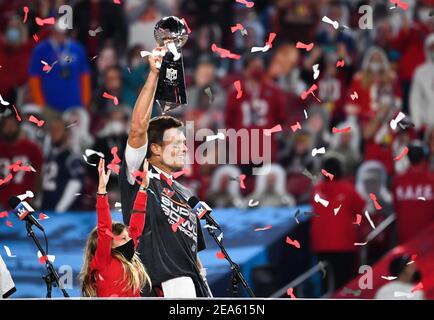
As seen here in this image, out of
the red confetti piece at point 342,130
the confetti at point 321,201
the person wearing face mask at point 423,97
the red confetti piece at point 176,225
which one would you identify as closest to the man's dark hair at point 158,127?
the red confetti piece at point 176,225

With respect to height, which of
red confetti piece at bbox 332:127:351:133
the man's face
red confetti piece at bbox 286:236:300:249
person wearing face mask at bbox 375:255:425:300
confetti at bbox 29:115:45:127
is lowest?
person wearing face mask at bbox 375:255:425:300

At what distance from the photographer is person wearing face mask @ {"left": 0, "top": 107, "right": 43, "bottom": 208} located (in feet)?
40.8

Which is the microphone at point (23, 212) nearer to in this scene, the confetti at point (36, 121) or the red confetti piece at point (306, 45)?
the confetti at point (36, 121)

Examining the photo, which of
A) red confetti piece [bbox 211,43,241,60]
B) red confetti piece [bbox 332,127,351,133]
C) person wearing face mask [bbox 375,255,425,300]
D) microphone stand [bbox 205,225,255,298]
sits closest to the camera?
microphone stand [bbox 205,225,255,298]

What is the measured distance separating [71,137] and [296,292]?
2.32 m

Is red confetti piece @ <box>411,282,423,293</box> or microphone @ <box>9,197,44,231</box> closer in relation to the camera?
microphone @ <box>9,197,44,231</box>

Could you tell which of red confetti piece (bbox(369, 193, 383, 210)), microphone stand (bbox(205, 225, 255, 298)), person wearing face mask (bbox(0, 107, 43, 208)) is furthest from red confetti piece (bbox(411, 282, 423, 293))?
person wearing face mask (bbox(0, 107, 43, 208))

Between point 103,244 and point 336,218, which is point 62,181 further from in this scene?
point 103,244

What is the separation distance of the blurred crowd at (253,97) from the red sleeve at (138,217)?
2.55 metres

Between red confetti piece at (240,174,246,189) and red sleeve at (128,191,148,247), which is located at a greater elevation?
red sleeve at (128,191,148,247)

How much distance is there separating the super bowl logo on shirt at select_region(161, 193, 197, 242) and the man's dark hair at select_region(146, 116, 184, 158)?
246 millimetres

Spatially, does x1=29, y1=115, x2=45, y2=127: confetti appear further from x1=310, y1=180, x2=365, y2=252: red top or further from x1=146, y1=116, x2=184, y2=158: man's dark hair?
x1=146, y1=116, x2=184, y2=158: man's dark hair

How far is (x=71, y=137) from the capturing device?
520 inches
